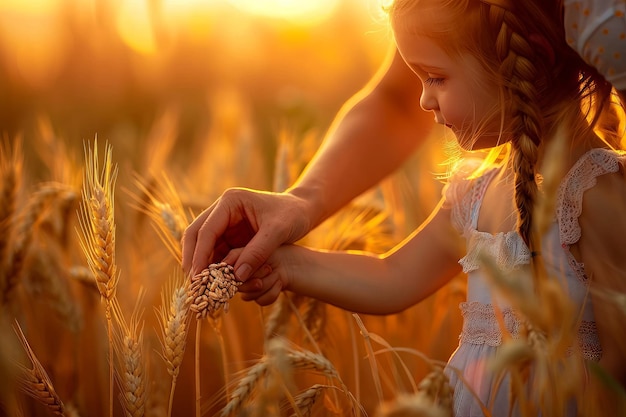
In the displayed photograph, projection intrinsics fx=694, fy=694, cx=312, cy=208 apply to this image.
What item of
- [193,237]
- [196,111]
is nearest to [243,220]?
[193,237]

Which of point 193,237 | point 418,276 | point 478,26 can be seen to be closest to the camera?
point 478,26

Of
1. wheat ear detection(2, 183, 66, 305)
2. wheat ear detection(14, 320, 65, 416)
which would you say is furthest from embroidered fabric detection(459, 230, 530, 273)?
wheat ear detection(2, 183, 66, 305)

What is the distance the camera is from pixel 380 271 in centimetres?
145

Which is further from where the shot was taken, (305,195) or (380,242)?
(380,242)

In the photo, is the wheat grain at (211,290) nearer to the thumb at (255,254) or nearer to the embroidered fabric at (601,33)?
the thumb at (255,254)

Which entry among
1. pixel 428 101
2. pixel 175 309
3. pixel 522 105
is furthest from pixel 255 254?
pixel 522 105

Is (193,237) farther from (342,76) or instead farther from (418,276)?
(342,76)

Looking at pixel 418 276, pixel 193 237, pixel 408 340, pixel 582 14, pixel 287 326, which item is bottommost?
pixel 408 340

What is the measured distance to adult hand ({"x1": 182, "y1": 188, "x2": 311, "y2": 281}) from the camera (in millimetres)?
1277

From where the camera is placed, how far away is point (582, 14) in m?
1.02

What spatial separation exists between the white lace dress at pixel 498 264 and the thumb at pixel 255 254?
1.25ft

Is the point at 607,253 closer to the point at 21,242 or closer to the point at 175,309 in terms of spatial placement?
the point at 175,309

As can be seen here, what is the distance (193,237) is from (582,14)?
2.53ft

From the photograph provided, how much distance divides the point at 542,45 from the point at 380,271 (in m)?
0.56
